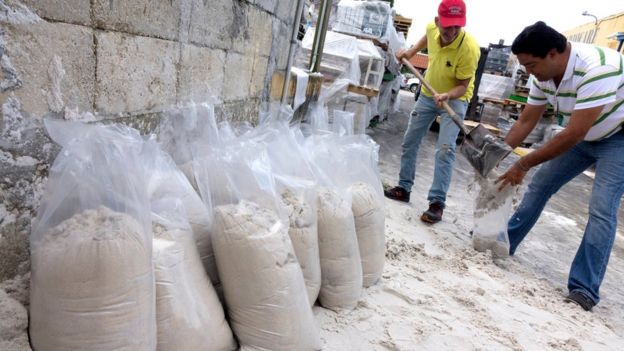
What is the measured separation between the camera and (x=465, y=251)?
2.87 meters

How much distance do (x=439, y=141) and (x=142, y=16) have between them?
2.62 meters

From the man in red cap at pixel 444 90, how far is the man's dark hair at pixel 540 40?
2.65 ft

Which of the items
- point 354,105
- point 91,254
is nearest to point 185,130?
point 91,254

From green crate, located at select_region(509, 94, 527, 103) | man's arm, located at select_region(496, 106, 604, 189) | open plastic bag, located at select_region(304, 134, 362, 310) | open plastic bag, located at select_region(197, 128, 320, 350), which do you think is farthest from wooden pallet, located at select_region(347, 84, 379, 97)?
green crate, located at select_region(509, 94, 527, 103)

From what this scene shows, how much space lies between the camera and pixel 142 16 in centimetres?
141

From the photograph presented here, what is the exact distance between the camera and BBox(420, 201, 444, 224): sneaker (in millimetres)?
3338

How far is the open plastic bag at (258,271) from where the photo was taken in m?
1.29

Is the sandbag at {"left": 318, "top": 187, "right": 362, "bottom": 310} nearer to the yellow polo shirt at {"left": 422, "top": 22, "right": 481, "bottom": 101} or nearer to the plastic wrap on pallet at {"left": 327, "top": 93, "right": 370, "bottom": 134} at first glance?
the yellow polo shirt at {"left": 422, "top": 22, "right": 481, "bottom": 101}

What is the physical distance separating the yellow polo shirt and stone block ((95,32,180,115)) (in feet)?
7.81

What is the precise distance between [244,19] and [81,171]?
1381mm

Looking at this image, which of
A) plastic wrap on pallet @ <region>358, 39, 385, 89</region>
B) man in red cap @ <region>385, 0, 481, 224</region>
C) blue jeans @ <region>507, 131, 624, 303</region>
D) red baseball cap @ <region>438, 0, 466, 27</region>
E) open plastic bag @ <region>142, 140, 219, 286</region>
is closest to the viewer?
open plastic bag @ <region>142, 140, 219, 286</region>

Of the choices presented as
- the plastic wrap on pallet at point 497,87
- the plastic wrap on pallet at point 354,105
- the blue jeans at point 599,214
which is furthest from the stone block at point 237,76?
the plastic wrap on pallet at point 497,87

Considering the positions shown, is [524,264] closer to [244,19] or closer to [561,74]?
[561,74]

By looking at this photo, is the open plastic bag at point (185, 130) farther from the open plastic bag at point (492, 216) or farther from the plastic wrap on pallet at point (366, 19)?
the plastic wrap on pallet at point (366, 19)
